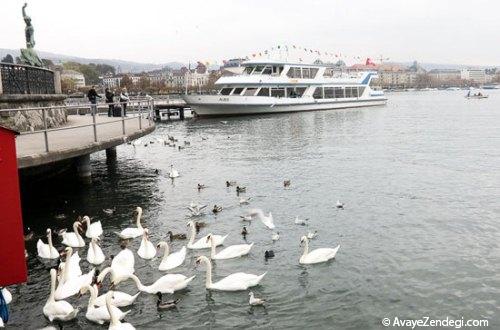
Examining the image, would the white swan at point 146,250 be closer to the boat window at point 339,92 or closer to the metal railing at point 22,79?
the metal railing at point 22,79

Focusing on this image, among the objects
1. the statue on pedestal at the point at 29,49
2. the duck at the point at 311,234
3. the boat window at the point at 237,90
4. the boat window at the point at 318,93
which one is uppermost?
the statue on pedestal at the point at 29,49

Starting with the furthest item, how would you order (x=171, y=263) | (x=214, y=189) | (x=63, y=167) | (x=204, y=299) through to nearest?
(x=63, y=167), (x=214, y=189), (x=171, y=263), (x=204, y=299)

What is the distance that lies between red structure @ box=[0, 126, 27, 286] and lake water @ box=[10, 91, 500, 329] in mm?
1649

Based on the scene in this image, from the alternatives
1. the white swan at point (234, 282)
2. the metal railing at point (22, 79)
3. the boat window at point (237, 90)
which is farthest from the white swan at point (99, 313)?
the boat window at point (237, 90)

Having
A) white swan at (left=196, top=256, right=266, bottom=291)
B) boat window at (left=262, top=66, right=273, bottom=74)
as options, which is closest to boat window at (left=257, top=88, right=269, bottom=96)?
boat window at (left=262, top=66, right=273, bottom=74)

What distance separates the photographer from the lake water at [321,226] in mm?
9633

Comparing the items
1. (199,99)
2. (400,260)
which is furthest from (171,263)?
(199,99)

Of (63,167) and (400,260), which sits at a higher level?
(63,167)

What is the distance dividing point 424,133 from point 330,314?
32.3 m

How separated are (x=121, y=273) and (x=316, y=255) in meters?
4.30

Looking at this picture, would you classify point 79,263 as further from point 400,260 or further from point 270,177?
point 270,177

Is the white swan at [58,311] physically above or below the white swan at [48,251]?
below

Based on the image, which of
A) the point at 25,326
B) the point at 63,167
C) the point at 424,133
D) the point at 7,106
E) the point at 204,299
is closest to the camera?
the point at 25,326

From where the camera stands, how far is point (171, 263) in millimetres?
11672
